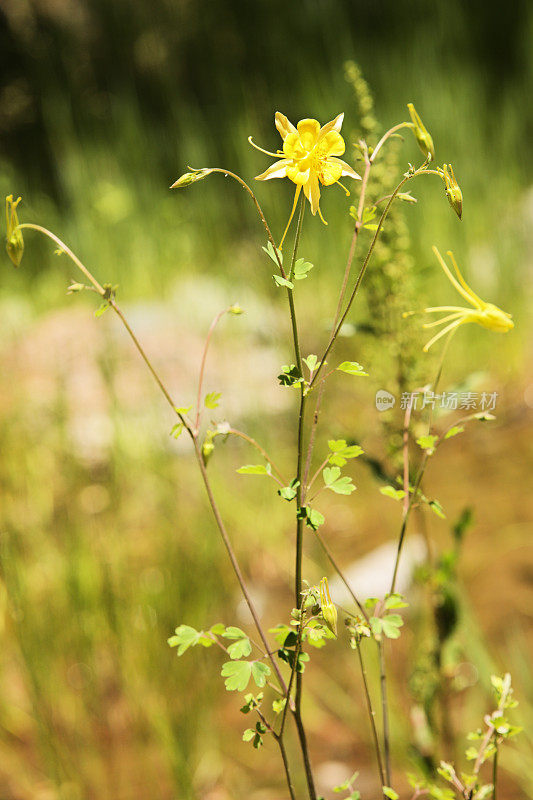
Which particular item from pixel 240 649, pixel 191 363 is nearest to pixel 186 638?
pixel 240 649

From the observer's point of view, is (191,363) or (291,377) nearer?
(291,377)

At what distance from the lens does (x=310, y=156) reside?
1.34ft

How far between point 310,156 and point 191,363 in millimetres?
1590

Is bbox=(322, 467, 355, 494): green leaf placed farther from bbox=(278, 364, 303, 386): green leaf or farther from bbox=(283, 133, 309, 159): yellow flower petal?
bbox=(283, 133, 309, 159): yellow flower petal

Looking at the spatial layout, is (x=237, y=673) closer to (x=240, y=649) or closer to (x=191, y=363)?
(x=240, y=649)

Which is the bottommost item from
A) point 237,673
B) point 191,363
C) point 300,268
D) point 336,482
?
point 237,673

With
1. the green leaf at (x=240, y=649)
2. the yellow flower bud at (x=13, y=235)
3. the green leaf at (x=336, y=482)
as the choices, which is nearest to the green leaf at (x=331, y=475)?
the green leaf at (x=336, y=482)

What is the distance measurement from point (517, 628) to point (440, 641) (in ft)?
1.16

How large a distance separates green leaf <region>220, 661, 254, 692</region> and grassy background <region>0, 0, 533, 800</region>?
10.0 inches

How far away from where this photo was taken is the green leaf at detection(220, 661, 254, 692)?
41 centimetres

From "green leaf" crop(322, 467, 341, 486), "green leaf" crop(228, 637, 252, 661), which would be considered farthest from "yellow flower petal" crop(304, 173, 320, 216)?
"green leaf" crop(228, 637, 252, 661)

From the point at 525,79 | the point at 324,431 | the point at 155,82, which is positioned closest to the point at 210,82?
the point at 155,82

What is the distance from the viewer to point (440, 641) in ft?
2.49

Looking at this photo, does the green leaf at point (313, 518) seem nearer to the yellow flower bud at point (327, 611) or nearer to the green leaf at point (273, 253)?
the yellow flower bud at point (327, 611)
